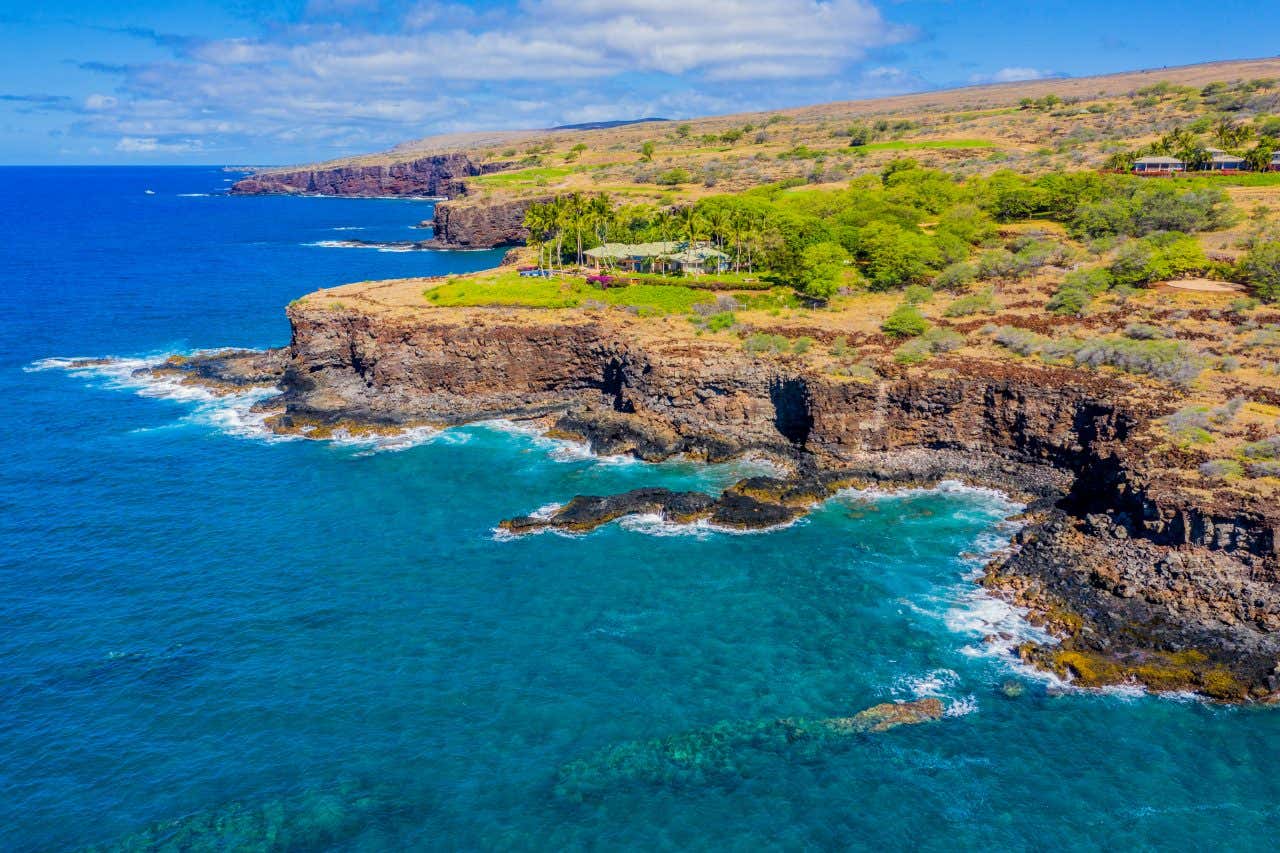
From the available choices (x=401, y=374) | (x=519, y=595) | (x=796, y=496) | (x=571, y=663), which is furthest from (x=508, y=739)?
(x=401, y=374)

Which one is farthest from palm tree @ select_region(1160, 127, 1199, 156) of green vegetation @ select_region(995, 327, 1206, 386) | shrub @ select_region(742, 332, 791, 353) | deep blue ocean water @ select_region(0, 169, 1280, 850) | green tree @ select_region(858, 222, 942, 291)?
deep blue ocean water @ select_region(0, 169, 1280, 850)

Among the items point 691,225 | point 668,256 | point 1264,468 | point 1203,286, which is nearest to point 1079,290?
point 1203,286

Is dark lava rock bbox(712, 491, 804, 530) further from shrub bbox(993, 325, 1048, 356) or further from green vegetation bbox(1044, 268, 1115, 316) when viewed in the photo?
green vegetation bbox(1044, 268, 1115, 316)

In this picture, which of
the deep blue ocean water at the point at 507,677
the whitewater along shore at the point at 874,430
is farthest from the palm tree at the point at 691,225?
the deep blue ocean water at the point at 507,677

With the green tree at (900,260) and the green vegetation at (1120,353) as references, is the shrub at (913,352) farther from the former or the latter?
the green tree at (900,260)

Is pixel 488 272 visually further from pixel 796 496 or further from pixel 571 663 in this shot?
pixel 571 663

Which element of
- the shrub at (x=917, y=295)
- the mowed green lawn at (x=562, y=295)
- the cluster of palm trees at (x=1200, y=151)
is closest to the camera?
the shrub at (x=917, y=295)

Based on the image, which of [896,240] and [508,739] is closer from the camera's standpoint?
[508,739]
